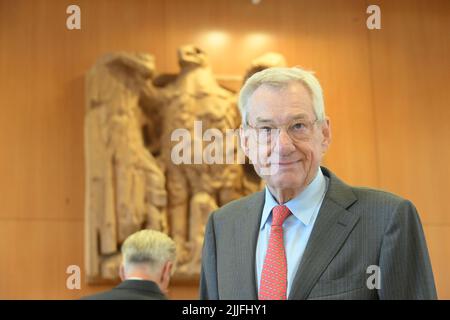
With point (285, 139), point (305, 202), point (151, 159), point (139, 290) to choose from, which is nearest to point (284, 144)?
point (285, 139)

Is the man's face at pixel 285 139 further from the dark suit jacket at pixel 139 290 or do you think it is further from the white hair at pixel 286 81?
the dark suit jacket at pixel 139 290

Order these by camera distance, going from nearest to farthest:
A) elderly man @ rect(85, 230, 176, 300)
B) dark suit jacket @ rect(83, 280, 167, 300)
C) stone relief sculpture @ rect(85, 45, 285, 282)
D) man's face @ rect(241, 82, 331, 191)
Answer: man's face @ rect(241, 82, 331, 191) < dark suit jacket @ rect(83, 280, 167, 300) < elderly man @ rect(85, 230, 176, 300) < stone relief sculpture @ rect(85, 45, 285, 282)

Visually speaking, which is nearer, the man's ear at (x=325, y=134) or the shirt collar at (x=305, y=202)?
the shirt collar at (x=305, y=202)

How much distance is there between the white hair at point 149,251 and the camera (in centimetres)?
241

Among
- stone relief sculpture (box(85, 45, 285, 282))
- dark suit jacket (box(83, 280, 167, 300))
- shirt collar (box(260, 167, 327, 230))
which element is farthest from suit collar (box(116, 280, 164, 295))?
stone relief sculpture (box(85, 45, 285, 282))

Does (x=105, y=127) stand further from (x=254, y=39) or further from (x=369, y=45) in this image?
(x=369, y=45)

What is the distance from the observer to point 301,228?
1.41 m

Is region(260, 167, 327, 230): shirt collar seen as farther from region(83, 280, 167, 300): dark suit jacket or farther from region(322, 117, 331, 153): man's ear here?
region(83, 280, 167, 300): dark suit jacket

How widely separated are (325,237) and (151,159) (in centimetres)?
341

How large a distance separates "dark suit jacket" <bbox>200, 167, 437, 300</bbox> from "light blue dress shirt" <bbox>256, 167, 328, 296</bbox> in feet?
0.05

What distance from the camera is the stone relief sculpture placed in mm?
4547

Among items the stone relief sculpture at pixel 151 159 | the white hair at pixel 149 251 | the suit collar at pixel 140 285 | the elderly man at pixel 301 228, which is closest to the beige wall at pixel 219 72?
the stone relief sculpture at pixel 151 159

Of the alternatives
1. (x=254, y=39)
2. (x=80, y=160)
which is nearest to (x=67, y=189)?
(x=80, y=160)

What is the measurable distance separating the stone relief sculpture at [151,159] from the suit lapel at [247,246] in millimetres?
3100
